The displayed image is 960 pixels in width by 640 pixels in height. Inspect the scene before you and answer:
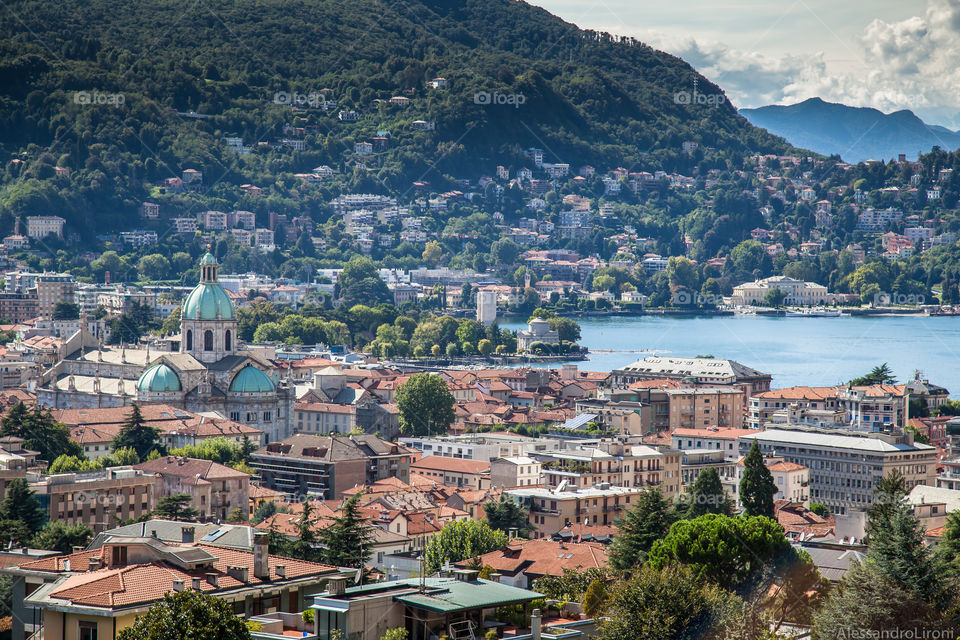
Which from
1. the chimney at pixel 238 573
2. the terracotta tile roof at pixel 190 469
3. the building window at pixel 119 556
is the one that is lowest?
the terracotta tile roof at pixel 190 469

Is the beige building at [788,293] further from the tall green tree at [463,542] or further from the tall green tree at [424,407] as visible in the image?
the tall green tree at [463,542]

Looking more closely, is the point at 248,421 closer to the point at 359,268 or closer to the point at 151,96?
the point at 359,268

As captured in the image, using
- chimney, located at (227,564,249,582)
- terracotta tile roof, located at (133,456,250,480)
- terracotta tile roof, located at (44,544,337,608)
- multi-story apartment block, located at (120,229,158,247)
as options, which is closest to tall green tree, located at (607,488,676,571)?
terracotta tile roof, located at (44,544,337,608)

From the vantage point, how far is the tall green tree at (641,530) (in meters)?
A: 22.0

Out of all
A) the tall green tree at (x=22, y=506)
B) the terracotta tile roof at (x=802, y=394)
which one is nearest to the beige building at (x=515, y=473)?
the tall green tree at (x=22, y=506)

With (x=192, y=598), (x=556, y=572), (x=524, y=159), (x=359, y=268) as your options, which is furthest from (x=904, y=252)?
(x=192, y=598)

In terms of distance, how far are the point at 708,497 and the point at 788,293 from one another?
108324 millimetres

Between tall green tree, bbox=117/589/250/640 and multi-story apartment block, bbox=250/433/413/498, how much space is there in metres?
22.5

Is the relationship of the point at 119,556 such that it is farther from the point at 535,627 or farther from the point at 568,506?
the point at 568,506

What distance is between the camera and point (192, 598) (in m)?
12.6

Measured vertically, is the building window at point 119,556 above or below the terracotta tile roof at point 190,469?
above

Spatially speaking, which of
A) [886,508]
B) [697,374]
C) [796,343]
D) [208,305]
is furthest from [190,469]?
[796,343]

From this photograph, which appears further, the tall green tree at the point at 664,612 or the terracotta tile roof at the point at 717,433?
the terracotta tile roof at the point at 717,433

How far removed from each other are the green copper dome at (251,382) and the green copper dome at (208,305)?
2.31 meters
